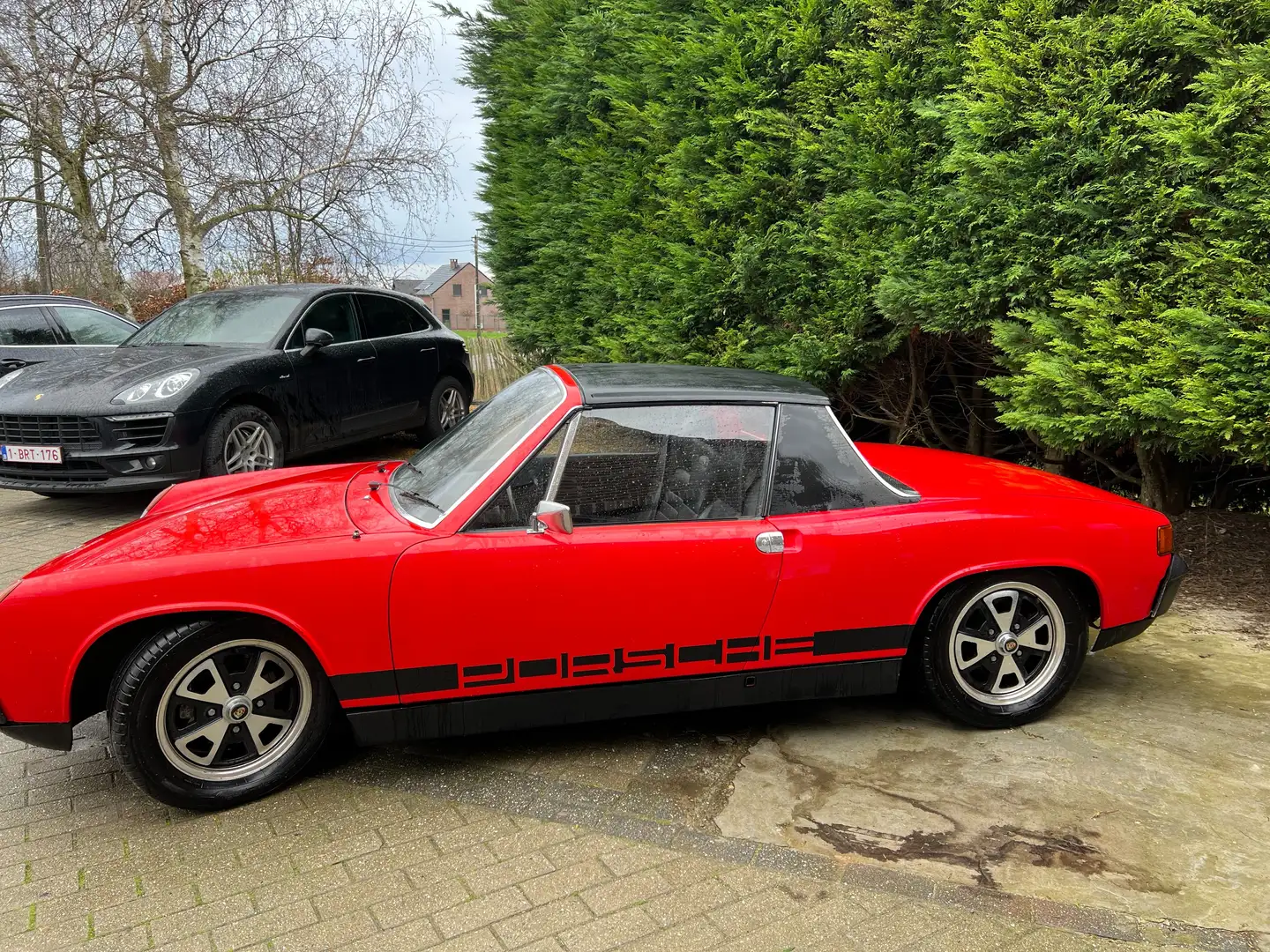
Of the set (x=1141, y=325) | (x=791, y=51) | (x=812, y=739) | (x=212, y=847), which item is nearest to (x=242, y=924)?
(x=212, y=847)

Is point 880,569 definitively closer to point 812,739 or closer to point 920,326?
point 812,739

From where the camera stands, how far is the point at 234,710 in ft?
9.67

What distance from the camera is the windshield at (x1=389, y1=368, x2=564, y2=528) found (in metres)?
3.19

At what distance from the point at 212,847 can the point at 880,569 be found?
243 cm

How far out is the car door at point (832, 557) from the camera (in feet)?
10.7

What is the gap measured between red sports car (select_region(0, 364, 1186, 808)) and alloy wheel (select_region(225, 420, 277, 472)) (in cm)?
326

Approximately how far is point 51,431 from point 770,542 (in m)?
5.61

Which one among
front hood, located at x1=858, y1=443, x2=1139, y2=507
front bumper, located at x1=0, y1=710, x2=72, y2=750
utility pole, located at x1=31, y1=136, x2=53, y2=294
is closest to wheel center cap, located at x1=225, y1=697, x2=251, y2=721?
front bumper, located at x1=0, y1=710, x2=72, y2=750

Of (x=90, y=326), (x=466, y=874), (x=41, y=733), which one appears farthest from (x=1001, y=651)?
(x=90, y=326)

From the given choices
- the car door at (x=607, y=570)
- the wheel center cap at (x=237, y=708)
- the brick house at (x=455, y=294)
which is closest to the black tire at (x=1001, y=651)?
the car door at (x=607, y=570)

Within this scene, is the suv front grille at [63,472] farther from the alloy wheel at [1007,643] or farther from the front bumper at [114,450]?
the alloy wheel at [1007,643]

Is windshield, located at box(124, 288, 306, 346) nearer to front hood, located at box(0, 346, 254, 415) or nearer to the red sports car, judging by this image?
front hood, located at box(0, 346, 254, 415)

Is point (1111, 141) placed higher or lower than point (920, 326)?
higher

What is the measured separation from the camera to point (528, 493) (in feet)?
10.2
